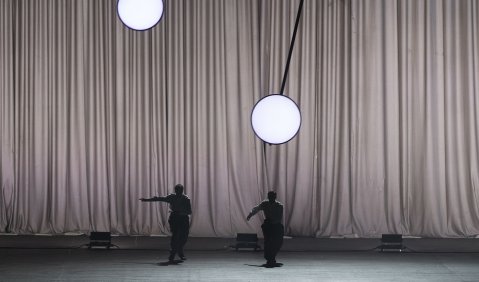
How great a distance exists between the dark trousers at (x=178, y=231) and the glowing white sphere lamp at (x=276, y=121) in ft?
9.37

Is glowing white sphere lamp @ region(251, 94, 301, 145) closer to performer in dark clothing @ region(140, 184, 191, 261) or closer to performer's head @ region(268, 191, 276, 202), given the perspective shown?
performer's head @ region(268, 191, 276, 202)

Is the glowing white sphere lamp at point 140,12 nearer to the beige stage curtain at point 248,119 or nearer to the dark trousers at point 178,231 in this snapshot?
the dark trousers at point 178,231

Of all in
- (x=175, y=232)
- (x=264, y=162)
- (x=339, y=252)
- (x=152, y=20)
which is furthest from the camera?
(x=264, y=162)

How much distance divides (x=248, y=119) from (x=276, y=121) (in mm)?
5251

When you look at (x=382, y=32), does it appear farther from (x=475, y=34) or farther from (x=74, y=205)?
(x=74, y=205)

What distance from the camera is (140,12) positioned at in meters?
9.66

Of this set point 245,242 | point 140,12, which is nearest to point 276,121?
point 140,12

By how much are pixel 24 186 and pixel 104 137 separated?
1.67 m

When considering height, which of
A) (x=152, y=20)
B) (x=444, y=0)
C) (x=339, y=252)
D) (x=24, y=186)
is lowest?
(x=339, y=252)

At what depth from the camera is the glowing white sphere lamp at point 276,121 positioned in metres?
9.76

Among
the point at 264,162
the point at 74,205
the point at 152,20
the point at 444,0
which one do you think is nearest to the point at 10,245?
the point at 74,205

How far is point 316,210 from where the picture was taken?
1504 cm

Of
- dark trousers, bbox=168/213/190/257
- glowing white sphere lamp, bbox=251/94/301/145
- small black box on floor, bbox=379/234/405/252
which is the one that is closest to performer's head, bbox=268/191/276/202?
dark trousers, bbox=168/213/190/257

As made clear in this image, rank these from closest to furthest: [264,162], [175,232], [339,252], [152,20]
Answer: [152,20] < [175,232] < [339,252] < [264,162]
